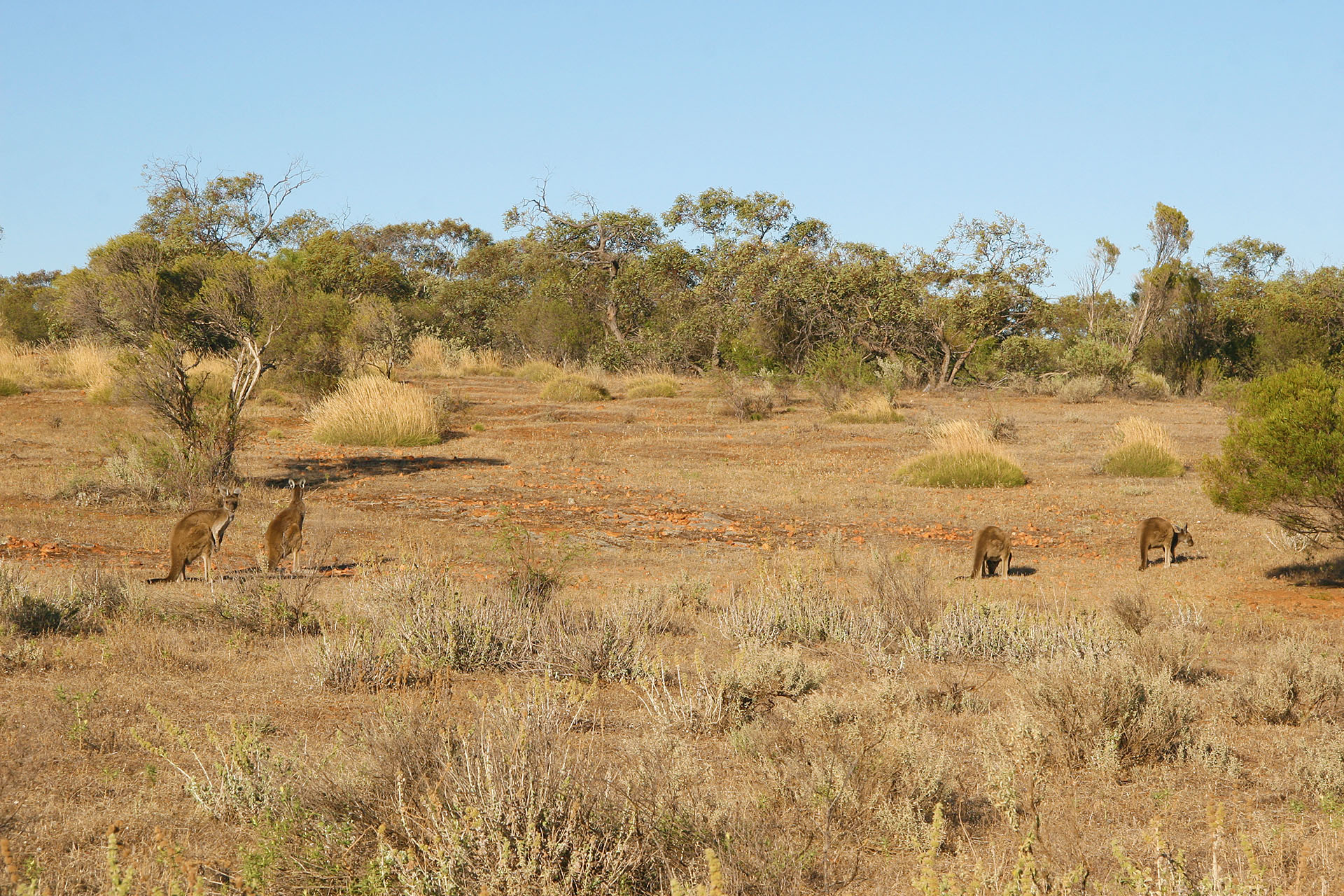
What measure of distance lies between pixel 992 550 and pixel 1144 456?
756cm

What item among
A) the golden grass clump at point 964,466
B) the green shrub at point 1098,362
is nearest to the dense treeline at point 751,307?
the green shrub at point 1098,362

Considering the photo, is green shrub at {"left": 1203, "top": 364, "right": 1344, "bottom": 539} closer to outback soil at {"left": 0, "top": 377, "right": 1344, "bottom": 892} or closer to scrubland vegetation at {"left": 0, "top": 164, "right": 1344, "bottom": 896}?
scrubland vegetation at {"left": 0, "top": 164, "right": 1344, "bottom": 896}

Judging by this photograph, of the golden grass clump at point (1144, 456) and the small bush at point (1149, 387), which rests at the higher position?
the small bush at point (1149, 387)

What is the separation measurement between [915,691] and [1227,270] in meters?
65.2

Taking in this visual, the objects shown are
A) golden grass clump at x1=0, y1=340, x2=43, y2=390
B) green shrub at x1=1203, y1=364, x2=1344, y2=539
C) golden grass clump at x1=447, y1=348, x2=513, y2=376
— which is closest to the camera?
green shrub at x1=1203, y1=364, x2=1344, y2=539

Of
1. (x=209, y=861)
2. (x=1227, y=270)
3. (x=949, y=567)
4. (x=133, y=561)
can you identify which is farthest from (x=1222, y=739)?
(x=1227, y=270)

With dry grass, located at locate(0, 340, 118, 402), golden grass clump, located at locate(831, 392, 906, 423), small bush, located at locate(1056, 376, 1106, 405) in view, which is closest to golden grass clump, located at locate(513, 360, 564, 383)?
golden grass clump, located at locate(831, 392, 906, 423)

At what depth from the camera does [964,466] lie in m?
15.2

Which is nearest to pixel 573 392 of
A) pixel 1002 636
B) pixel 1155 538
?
pixel 1155 538

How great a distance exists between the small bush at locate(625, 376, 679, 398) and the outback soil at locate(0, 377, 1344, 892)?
4155 mm

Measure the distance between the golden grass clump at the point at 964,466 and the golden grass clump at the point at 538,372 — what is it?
17268 mm

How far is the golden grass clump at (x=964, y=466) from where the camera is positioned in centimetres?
1504

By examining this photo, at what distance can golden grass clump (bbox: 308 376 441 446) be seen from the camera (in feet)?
61.9

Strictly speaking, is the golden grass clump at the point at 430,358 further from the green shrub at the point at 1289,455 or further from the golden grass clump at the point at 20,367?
the green shrub at the point at 1289,455
